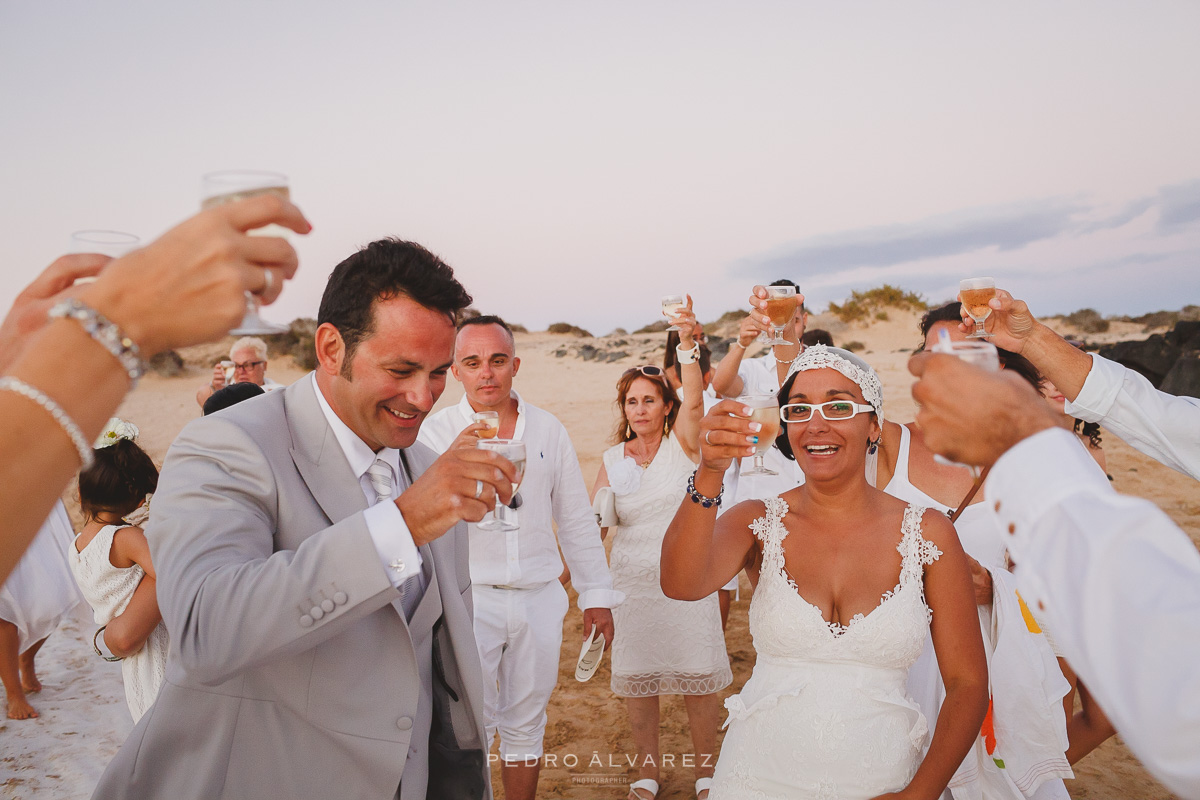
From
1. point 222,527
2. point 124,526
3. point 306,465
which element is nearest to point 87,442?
point 222,527

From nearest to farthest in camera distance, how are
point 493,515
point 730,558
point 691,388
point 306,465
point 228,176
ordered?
1. point 228,176
2. point 306,465
3. point 493,515
4. point 730,558
5. point 691,388

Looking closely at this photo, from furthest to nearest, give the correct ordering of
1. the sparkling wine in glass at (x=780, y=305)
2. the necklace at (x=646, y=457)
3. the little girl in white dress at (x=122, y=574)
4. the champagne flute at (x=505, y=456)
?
the necklace at (x=646, y=457), the sparkling wine in glass at (x=780, y=305), the little girl in white dress at (x=122, y=574), the champagne flute at (x=505, y=456)

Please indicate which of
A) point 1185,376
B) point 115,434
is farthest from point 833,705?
point 1185,376

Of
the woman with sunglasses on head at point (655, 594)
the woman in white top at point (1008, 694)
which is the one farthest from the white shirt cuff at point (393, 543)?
→ the woman with sunglasses on head at point (655, 594)

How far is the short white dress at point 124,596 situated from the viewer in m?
3.88

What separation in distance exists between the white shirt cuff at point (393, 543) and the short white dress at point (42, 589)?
195 inches

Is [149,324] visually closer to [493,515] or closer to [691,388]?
[493,515]

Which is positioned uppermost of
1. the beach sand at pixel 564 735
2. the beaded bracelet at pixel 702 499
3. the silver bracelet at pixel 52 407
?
the silver bracelet at pixel 52 407

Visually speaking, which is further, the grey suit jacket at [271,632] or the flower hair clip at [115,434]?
the flower hair clip at [115,434]

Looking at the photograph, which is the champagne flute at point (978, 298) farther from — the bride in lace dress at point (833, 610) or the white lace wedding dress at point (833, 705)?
the white lace wedding dress at point (833, 705)

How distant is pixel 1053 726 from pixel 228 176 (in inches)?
150

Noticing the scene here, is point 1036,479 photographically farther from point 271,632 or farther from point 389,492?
point 389,492

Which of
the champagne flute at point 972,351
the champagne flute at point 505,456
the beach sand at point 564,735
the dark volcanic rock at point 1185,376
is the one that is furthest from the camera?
the dark volcanic rock at point 1185,376

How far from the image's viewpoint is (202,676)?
191 cm
